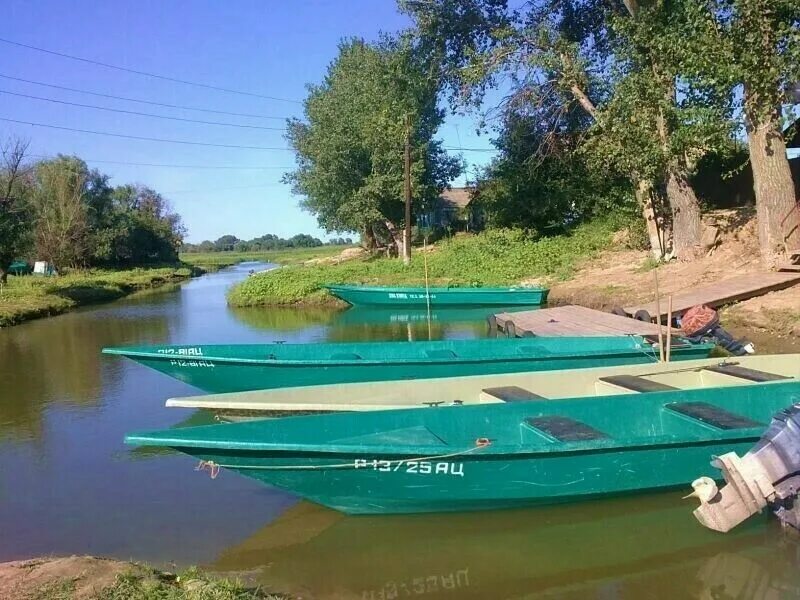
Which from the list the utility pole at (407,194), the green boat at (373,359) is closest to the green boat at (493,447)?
the green boat at (373,359)

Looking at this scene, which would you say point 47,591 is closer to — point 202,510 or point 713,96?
point 202,510

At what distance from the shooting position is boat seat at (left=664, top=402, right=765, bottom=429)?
6150mm

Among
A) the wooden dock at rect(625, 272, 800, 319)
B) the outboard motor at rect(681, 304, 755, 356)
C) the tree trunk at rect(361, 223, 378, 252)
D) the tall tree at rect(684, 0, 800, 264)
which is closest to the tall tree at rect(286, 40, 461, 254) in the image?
the tree trunk at rect(361, 223, 378, 252)

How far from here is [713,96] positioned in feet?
57.1

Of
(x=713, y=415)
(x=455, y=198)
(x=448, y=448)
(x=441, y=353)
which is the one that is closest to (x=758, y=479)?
(x=713, y=415)

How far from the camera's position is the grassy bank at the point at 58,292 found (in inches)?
1026

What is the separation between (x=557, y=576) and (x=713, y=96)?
15.6 metres

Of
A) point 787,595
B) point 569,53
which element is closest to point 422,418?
point 787,595

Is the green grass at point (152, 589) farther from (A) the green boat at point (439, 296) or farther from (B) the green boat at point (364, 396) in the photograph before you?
(A) the green boat at point (439, 296)

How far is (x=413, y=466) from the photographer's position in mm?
5453

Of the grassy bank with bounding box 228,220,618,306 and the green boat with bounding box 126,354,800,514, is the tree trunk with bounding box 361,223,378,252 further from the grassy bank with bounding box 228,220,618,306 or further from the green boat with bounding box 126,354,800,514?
the green boat with bounding box 126,354,800,514

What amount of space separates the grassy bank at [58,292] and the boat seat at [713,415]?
23276 millimetres

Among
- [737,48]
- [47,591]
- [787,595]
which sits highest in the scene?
[737,48]

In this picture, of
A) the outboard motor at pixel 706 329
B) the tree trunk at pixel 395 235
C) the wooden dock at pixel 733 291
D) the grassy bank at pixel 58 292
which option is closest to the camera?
the outboard motor at pixel 706 329
